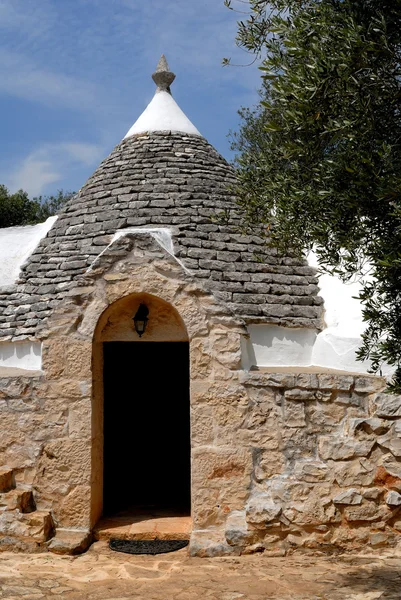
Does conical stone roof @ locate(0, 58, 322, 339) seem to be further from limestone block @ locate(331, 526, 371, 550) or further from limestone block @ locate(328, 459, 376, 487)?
limestone block @ locate(331, 526, 371, 550)

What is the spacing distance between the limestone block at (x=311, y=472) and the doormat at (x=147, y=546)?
54.3 inches

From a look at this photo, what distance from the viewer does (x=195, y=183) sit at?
800cm

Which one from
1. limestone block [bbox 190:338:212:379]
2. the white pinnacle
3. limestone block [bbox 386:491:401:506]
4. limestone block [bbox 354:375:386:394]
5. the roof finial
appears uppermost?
the roof finial

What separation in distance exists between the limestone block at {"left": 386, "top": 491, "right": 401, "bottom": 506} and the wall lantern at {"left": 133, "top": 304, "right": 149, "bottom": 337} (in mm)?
2983

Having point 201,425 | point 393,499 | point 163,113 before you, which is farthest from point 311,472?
point 163,113

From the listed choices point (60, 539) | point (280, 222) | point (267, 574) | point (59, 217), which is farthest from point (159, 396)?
point (280, 222)

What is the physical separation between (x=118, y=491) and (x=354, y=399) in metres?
4.11

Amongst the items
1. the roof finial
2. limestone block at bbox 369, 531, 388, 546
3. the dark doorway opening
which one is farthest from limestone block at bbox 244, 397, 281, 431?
the roof finial

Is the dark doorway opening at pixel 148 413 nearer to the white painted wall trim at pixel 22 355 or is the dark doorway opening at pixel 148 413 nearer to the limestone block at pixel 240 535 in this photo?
the white painted wall trim at pixel 22 355

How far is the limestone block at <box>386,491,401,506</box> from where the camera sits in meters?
5.82

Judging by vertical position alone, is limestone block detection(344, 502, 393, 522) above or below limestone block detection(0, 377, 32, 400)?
below

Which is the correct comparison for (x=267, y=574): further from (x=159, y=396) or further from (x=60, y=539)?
(x=159, y=396)

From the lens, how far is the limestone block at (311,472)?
593 centimetres

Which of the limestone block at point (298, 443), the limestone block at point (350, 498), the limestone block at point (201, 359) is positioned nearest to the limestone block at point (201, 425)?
the limestone block at point (201, 359)
